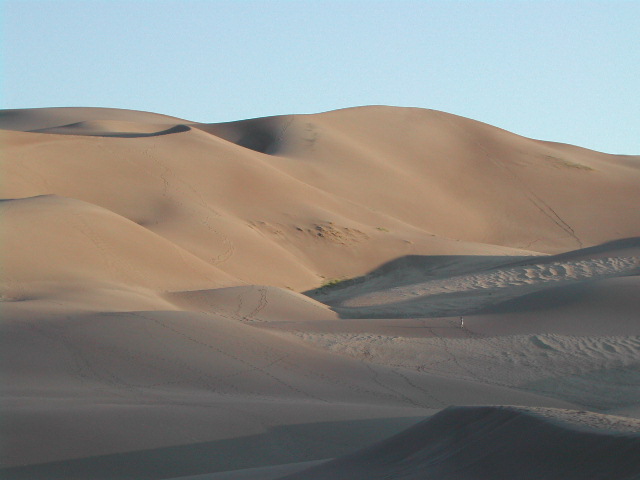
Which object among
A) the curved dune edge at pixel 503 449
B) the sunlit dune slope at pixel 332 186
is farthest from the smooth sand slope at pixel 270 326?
the sunlit dune slope at pixel 332 186

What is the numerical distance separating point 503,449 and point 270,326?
839cm

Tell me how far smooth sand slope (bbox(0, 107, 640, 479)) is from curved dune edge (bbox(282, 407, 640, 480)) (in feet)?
0.05

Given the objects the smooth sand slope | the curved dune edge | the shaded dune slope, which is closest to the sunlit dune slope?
the smooth sand slope

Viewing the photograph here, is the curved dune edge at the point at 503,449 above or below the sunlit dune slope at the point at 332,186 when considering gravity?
below

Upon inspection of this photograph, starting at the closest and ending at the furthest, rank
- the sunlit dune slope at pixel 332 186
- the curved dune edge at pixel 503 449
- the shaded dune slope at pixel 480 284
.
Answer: the curved dune edge at pixel 503 449 < the shaded dune slope at pixel 480 284 < the sunlit dune slope at pixel 332 186

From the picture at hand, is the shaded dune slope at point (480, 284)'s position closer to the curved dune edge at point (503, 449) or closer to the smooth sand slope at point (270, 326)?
the smooth sand slope at point (270, 326)

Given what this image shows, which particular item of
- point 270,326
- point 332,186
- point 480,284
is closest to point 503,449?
point 270,326

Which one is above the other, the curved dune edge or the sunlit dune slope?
the sunlit dune slope

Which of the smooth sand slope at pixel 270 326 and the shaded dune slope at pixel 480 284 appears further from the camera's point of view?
the shaded dune slope at pixel 480 284

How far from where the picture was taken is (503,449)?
448cm

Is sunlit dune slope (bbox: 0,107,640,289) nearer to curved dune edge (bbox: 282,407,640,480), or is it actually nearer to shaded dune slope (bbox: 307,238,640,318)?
shaded dune slope (bbox: 307,238,640,318)

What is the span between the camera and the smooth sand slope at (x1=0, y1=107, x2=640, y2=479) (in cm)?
642

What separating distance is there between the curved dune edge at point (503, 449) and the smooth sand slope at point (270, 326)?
2cm

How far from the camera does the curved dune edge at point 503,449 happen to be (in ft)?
13.2
